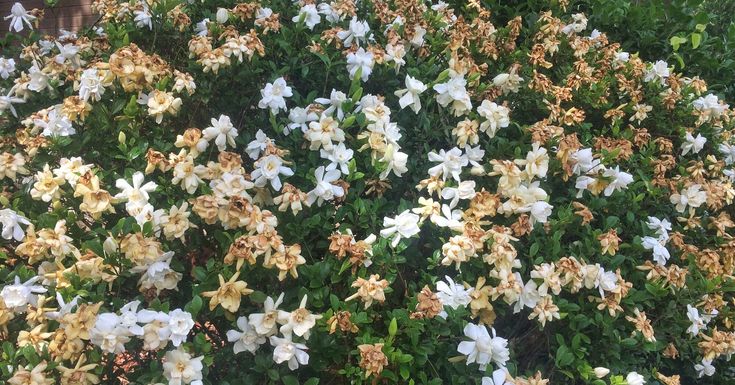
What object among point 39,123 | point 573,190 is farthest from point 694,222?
point 39,123

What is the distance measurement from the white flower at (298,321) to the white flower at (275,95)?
0.71m

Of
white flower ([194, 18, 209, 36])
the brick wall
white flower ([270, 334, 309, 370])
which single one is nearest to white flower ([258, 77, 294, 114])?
white flower ([194, 18, 209, 36])

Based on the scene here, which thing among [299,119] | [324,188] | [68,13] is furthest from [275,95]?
[68,13]

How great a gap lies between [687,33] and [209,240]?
2890 millimetres

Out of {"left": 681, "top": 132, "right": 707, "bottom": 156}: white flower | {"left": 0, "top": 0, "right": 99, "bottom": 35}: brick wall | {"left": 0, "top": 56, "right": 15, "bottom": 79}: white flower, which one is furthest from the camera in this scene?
{"left": 0, "top": 0, "right": 99, "bottom": 35}: brick wall

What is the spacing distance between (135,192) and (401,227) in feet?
2.57

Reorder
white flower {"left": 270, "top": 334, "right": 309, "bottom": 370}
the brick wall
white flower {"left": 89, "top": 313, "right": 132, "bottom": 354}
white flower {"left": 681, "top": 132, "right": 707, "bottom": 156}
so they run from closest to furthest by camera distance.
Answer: white flower {"left": 89, "top": 313, "right": 132, "bottom": 354} → white flower {"left": 270, "top": 334, "right": 309, "bottom": 370} → white flower {"left": 681, "top": 132, "right": 707, "bottom": 156} → the brick wall

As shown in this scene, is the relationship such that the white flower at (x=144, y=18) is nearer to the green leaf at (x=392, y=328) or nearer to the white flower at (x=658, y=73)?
the green leaf at (x=392, y=328)

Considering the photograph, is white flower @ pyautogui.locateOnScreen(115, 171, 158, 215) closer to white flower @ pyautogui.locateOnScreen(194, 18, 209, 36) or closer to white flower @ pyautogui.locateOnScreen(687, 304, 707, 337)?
white flower @ pyautogui.locateOnScreen(194, 18, 209, 36)

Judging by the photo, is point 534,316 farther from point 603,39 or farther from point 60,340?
point 603,39

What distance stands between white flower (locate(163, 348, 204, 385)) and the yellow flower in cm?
14

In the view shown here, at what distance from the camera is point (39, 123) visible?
2061 millimetres

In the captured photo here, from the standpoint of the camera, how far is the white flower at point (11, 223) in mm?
1850

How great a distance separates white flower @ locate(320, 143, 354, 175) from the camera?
198 cm
